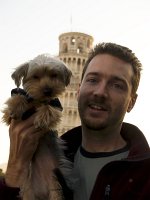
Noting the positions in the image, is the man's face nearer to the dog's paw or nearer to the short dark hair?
the short dark hair

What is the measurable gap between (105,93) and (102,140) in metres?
0.38

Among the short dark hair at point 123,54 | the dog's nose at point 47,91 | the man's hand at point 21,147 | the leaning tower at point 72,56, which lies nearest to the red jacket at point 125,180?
the man's hand at point 21,147

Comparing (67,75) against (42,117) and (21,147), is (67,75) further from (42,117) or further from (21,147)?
(21,147)

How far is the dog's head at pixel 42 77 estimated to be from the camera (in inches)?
132

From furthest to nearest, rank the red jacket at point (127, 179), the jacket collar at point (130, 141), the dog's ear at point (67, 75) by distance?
the dog's ear at point (67, 75) < the jacket collar at point (130, 141) < the red jacket at point (127, 179)

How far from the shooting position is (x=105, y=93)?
288cm

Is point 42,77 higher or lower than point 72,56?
lower

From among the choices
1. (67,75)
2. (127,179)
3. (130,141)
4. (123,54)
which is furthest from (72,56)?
(127,179)

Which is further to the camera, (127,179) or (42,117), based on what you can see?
(42,117)

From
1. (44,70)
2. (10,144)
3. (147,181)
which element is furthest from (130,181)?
(44,70)

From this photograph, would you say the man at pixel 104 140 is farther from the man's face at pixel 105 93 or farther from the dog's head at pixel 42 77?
the dog's head at pixel 42 77

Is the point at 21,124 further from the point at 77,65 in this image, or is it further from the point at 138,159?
the point at 77,65

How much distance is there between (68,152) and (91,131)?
1.44 feet

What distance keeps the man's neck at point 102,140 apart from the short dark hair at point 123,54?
427 mm
